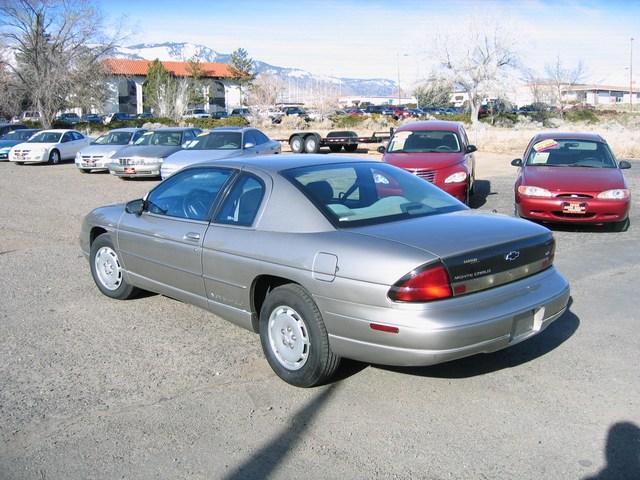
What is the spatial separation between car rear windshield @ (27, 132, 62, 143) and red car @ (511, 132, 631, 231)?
19.7 metres

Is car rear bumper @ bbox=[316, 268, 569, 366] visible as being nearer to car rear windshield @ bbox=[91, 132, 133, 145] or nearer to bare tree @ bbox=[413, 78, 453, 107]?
car rear windshield @ bbox=[91, 132, 133, 145]

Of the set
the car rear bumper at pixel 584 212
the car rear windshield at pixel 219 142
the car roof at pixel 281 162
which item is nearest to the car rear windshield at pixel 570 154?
the car rear bumper at pixel 584 212

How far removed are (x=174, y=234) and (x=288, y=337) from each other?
151 cm

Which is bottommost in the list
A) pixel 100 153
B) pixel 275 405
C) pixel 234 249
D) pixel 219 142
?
pixel 275 405

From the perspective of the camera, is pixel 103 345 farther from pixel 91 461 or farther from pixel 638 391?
pixel 638 391

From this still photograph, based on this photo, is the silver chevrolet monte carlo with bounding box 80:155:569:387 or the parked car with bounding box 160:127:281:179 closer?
the silver chevrolet monte carlo with bounding box 80:155:569:387

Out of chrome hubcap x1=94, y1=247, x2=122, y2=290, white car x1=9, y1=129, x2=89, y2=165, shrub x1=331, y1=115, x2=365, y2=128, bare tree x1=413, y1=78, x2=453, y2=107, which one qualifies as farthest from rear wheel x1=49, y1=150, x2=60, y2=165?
bare tree x1=413, y1=78, x2=453, y2=107

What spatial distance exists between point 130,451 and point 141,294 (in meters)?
3.12

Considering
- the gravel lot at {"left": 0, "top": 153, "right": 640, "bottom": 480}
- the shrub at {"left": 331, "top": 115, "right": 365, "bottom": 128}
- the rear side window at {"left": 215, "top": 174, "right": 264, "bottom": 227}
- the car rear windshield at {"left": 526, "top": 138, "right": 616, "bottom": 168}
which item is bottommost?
the gravel lot at {"left": 0, "top": 153, "right": 640, "bottom": 480}

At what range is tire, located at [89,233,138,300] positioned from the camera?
21.0ft

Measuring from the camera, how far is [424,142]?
1339 centimetres

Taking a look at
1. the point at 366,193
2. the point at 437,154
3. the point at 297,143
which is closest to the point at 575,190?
the point at 437,154

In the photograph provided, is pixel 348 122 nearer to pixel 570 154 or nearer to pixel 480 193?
pixel 480 193

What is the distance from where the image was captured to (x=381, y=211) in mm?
4805
